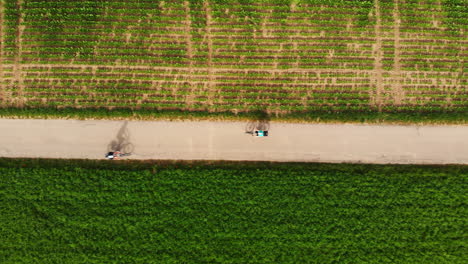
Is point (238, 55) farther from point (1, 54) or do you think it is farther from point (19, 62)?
point (1, 54)

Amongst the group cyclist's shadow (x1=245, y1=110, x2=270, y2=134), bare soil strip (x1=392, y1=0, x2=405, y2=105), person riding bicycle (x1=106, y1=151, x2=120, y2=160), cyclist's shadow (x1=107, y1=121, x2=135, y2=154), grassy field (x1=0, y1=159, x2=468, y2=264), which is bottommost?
grassy field (x1=0, y1=159, x2=468, y2=264)

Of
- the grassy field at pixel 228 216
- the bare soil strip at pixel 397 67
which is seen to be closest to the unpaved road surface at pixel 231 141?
the grassy field at pixel 228 216

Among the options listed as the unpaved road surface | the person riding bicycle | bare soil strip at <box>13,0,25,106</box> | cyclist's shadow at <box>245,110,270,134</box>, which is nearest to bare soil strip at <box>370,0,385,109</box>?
the unpaved road surface

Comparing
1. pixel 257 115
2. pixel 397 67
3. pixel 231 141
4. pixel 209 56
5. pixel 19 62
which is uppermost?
pixel 209 56

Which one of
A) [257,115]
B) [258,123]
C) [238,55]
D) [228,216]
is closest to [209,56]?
[238,55]

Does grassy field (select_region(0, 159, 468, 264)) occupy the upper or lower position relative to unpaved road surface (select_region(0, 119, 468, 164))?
lower

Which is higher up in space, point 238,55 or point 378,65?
point 238,55

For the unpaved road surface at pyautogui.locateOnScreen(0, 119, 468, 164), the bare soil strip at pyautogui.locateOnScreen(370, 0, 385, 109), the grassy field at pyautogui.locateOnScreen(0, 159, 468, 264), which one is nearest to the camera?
the grassy field at pyautogui.locateOnScreen(0, 159, 468, 264)

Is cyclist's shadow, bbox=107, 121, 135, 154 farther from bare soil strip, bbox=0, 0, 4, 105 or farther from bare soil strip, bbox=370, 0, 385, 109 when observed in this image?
bare soil strip, bbox=370, 0, 385, 109
